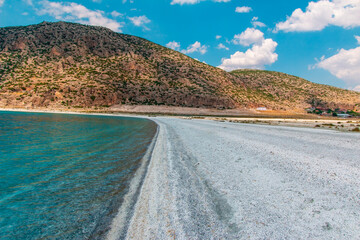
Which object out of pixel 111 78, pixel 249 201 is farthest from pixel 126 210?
pixel 111 78

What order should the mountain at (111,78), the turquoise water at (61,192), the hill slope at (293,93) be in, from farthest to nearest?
the hill slope at (293,93) → the mountain at (111,78) → the turquoise water at (61,192)

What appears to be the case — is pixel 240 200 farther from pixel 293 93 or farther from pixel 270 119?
pixel 293 93

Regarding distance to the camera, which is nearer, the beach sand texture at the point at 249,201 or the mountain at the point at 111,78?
the beach sand texture at the point at 249,201

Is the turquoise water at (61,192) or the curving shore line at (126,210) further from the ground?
the curving shore line at (126,210)

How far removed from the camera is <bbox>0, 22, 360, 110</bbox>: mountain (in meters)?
66.6

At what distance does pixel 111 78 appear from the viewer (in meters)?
73.0

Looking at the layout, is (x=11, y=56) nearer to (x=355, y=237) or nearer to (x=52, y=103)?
(x=52, y=103)

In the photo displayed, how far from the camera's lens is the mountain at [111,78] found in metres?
66.6

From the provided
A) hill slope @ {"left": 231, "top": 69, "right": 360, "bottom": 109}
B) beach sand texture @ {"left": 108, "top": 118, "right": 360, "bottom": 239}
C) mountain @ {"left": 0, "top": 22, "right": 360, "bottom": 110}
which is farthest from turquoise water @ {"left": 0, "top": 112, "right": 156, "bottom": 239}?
hill slope @ {"left": 231, "top": 69, "right": 360, "bottom": 109}

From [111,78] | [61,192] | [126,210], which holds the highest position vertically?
[111,78]

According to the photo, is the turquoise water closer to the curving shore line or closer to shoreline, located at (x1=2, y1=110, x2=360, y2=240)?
the curving shore line

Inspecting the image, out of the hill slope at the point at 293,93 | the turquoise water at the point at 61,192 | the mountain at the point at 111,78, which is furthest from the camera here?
the hill slope at the point at 293,93

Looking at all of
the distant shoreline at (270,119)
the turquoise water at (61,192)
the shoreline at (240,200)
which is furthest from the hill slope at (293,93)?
the turquoise water at (61,192)

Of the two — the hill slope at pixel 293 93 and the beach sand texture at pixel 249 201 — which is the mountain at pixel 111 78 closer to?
the hill slope at pixel 293 93
